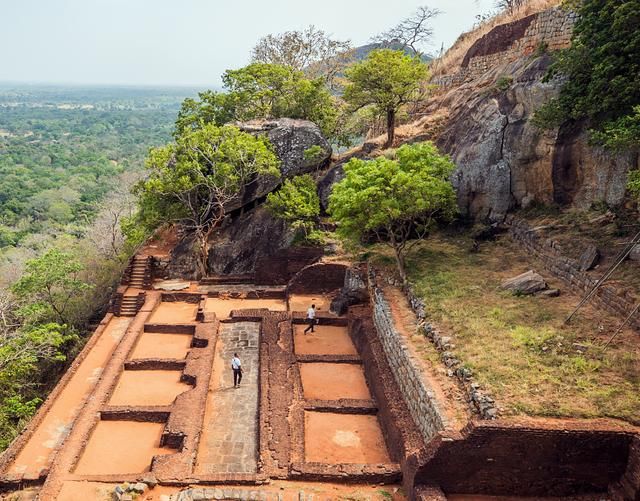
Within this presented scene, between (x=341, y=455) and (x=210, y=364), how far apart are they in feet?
19.5

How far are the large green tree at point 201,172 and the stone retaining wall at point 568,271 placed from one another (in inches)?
460

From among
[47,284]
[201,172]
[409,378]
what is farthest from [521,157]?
[47,284]

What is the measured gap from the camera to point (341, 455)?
1278 centimetres

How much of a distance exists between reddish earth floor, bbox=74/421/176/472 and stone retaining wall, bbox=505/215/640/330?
12.2 m

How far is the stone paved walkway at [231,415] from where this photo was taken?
12602mm

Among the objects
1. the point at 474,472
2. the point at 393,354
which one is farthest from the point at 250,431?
the point at 474,472

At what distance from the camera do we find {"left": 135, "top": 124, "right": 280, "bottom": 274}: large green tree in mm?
24172

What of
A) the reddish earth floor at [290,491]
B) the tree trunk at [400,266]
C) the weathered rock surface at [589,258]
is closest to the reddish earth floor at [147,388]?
the reddish earth floor at [290,491]

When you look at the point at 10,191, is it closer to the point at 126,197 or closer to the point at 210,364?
the point at 126,197

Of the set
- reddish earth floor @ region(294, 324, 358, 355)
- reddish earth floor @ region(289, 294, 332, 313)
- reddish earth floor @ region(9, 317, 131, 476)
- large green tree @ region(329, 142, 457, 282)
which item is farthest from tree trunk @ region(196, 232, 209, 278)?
large green tree @ region(329, 142, 457, 282)

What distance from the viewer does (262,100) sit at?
101 ft

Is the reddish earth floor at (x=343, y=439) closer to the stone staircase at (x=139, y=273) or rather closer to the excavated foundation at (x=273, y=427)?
the excavated foundation at (x=273, y=427)

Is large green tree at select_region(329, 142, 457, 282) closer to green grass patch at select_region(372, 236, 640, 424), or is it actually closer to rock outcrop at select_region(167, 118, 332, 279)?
green grass patch at select_region(372, 236, 640, 424)

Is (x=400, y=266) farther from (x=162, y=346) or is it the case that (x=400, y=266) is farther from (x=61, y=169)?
(x=61, y=169)
